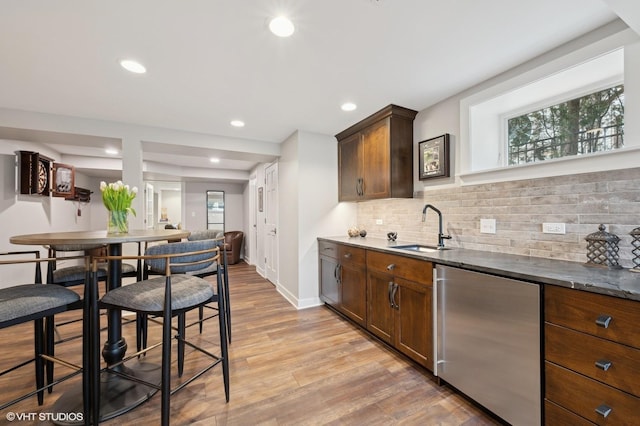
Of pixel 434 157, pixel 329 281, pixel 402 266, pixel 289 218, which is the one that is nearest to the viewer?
pixel 402 266

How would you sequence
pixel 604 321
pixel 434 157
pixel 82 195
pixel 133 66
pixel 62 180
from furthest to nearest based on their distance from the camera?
pixel 82 195, pixel 62 180, pixel 434 157, pixel 133 66, pixel 604 321

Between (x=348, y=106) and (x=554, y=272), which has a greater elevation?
(x=348, y=106)

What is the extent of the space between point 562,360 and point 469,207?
4.40 ft

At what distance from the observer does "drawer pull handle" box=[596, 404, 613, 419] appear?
1086 mm

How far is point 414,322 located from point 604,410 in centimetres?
104

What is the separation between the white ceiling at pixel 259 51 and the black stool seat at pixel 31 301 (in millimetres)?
1534

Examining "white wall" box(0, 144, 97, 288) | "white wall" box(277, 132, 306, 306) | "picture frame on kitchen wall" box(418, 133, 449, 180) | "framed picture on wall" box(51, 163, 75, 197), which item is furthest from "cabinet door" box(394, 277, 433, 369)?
"framed picture on wall" box(51, 163, 75, 197)

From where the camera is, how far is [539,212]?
186 centimetres

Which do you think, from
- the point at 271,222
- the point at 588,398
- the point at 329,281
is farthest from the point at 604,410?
the point at 271,222

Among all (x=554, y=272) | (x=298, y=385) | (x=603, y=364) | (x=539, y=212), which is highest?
(x=539, y=212)

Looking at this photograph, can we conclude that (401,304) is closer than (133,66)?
No

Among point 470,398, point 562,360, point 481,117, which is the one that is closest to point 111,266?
point 470,398

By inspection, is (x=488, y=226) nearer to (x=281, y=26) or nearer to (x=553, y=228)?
(x=553, y=228)

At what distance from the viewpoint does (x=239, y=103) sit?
2662 millimetres
